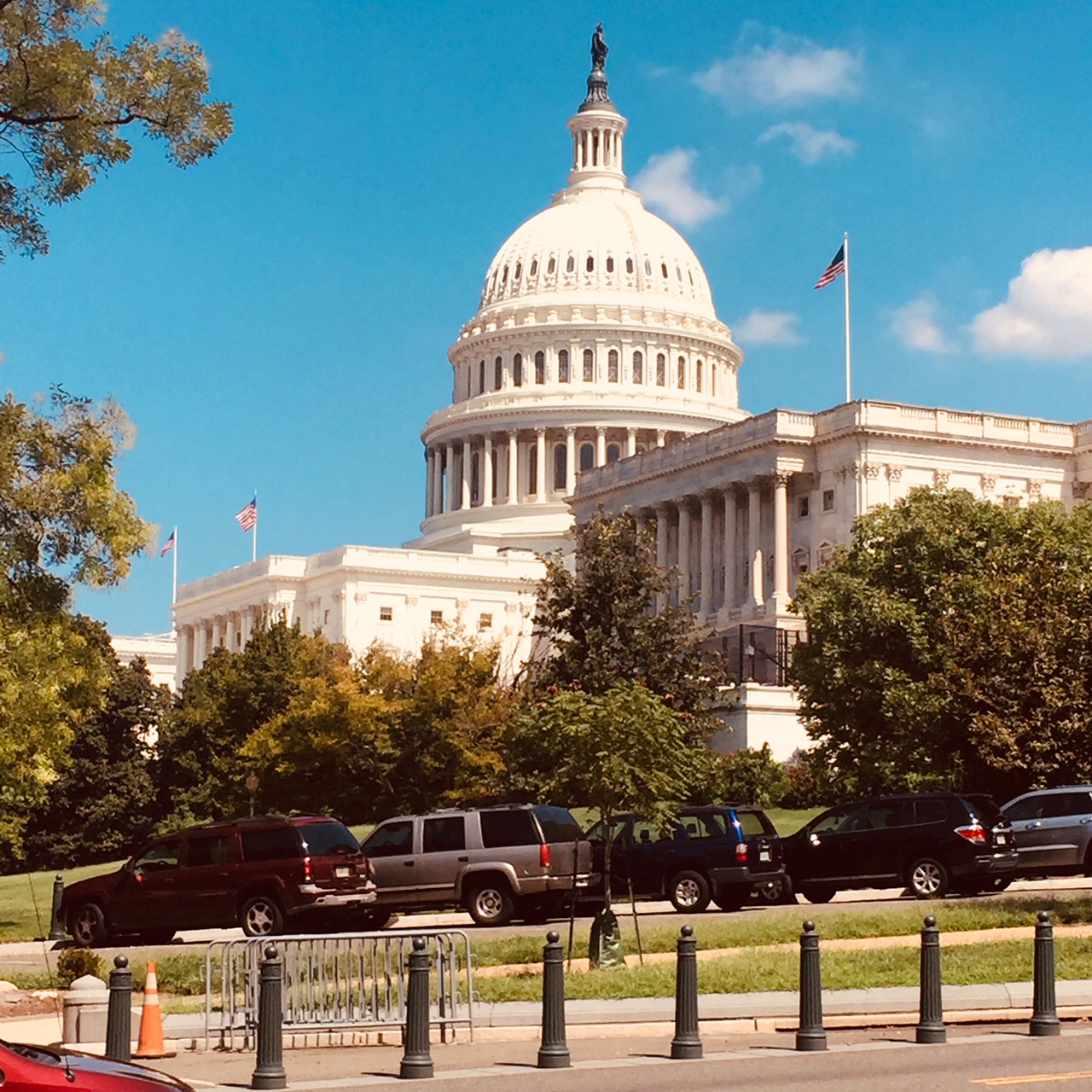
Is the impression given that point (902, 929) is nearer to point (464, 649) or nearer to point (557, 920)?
point (557, 920)

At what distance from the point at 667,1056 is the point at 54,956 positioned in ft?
56.8

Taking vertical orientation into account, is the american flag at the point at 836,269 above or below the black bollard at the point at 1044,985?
above

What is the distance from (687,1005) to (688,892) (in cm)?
1824

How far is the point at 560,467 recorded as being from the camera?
171 meters

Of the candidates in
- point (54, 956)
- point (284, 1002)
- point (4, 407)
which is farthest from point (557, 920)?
point (284, 1002)

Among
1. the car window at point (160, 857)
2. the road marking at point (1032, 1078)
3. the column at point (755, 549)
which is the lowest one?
the road marking at point (1032, 1078)

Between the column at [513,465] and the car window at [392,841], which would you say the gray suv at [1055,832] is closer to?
the car window at [392,841]

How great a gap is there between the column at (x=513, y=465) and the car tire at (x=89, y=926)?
5287 inches

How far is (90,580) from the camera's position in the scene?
104 ft

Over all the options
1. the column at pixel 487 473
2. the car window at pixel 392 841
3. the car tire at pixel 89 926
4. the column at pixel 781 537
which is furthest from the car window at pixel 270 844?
the column at pixel 487 473

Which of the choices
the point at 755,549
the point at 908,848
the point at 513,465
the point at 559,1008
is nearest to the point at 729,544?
the point at 755,549

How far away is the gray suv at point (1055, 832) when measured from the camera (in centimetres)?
3988

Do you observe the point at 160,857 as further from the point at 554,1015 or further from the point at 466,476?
the point at 466,476

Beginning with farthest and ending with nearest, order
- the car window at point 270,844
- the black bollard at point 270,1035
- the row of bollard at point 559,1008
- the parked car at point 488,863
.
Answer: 1. the parked car at point 488,863
2. the car window at point 270,844
3. the row of bollard at point 559,1008
4. the black bollard at point 270,1035
